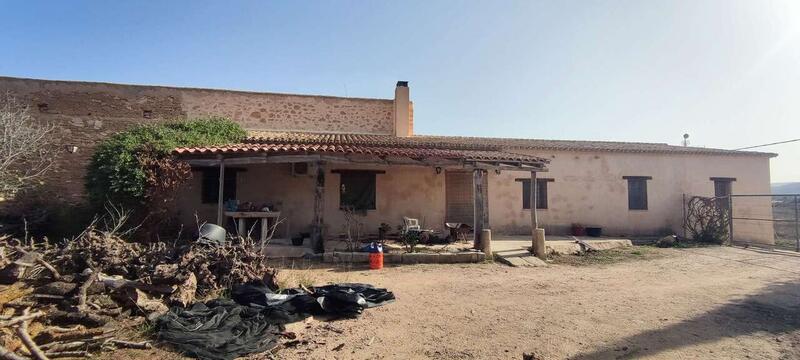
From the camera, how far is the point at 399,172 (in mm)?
12555

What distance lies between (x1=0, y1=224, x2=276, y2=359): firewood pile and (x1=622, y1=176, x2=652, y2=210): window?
43.0 feet

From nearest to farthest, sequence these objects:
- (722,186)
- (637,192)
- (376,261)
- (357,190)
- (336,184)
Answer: (376,261), (336,184), (357,190), (637,192), (722,186)

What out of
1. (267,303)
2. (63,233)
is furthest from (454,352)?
(63,233)

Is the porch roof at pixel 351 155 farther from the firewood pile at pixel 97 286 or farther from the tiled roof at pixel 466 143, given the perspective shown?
the firewood pile at pixel 97 286

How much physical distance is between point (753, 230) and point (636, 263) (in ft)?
30.7

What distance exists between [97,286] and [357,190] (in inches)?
304

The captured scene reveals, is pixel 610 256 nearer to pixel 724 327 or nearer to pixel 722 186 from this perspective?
pixel 724 327

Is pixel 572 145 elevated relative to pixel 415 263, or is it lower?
elevated

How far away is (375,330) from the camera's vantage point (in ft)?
15.6

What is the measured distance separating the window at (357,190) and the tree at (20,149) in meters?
7.82

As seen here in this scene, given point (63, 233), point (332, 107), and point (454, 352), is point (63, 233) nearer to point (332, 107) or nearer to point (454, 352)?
point (332, 107)

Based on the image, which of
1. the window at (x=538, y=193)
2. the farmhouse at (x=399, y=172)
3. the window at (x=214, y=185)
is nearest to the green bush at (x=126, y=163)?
the window at (x=214, y=185)

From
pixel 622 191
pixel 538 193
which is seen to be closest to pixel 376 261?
pixel 538 193

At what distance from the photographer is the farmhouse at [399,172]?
1162 cm
